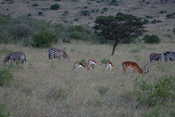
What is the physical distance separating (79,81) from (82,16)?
43496mm

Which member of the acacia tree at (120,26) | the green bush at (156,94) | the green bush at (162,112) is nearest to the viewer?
the green bush at (162,112)

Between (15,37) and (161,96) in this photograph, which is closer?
(161,96)

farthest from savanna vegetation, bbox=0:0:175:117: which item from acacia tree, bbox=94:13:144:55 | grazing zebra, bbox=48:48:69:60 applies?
acacia tree, bbox=94:13:144:55

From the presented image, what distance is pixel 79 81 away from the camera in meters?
10.9

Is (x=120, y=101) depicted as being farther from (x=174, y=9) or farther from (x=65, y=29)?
(x=174, y=9)

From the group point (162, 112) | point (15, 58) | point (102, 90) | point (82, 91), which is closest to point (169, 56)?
point (15, 58)

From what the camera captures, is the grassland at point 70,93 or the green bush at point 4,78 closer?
the grassland at point 70,93

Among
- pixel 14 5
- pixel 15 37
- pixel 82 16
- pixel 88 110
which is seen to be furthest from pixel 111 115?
pixel 14 5

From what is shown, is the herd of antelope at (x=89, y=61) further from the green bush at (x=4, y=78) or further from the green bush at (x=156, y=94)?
the green bush at (x=156, y=94)

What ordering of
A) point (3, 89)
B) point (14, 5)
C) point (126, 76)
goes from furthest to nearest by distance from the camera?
point (14, 5), point (126, 76), point (3, 89)

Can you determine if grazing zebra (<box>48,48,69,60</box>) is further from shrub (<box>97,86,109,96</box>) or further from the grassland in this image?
shrub (<box>97,86,109,96</box>)

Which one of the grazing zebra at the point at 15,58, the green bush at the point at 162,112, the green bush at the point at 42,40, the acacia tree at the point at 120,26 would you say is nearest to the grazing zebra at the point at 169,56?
the acacia tree at the point at 120,26

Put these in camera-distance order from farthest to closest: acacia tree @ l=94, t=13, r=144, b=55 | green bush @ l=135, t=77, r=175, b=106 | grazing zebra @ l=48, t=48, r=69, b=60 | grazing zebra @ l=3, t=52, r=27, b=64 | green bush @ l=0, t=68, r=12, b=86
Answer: acacia tree @ l=94, t=13, r=144, b=55 → grazing zebra @ l=48, t=48, r=69, b=60 → grazing zebra @ l=3, t=52, r=27, b=64 → green bush @ l=0, t=68, r=12, b=86 → green bush @ l=135, t=77, r=175, b=106

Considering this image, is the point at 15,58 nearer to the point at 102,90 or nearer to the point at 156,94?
the point at 102,90
